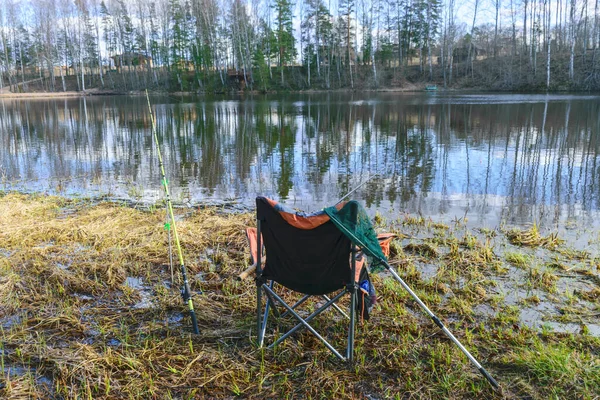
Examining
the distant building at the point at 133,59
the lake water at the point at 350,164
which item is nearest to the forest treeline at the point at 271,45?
the distant building at the point at 133,59

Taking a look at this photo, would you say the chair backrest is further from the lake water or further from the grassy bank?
the lake water

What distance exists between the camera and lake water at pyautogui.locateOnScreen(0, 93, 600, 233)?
8289 millimetres

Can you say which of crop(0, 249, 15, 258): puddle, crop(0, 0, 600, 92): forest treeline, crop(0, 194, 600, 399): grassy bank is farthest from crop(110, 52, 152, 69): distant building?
crop(0, 194, 600, 399): grassy bank

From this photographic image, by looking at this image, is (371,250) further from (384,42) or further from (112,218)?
(384,42)

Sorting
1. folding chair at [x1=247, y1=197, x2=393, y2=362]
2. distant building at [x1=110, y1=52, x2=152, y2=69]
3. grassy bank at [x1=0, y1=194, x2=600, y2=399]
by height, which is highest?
distant building at [x1=110, y1=52, x2=152, y2=69]

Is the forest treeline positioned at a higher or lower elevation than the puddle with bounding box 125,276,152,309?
higher

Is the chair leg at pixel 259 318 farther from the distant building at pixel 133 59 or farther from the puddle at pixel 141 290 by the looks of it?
the distant building at pixel 133 59

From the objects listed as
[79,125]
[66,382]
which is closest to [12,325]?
[66,382]

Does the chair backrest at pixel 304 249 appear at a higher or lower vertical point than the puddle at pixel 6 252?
higher

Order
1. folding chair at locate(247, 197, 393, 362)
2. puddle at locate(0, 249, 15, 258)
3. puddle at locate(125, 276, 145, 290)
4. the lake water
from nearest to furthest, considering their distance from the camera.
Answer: folding chair at locate(247, 197, 393, 362)
puddle at locate(125, 276, 145, 290)
puddle at locate(0, 249, 15, 258)
the lake water

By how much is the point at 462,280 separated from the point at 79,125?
68.9 ft

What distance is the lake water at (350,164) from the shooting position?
27.2ft

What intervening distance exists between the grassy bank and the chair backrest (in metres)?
0.56

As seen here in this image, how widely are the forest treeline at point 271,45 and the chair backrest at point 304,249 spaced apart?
1924 inches
